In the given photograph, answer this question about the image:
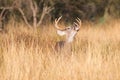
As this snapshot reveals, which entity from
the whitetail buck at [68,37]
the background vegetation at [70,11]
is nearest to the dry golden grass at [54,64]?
the whitetail buck at [68,37]

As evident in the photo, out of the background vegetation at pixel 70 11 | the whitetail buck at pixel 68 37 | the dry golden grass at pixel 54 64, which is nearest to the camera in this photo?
the dry golden grass at pixel 54 64

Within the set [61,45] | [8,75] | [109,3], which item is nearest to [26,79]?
[8,75]

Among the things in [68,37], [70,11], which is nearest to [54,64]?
[68,37]

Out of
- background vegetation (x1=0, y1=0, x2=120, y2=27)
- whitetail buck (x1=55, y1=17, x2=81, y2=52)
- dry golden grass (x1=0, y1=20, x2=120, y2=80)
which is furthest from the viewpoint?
background vegetation (x1=0, y1=0, x2=120, y2=27)

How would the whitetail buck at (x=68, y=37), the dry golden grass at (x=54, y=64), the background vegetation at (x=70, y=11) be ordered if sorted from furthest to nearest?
the background vegetation at (x=70, y=11) → the whitetail buck at (x=68, y=37) → the dry golden grass at (x=54, y=64)

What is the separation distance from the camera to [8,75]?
5027mm

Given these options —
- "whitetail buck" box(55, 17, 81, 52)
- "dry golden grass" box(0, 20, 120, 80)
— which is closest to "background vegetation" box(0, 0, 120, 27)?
"whitetail buck" box(55, 17, 81, 52)

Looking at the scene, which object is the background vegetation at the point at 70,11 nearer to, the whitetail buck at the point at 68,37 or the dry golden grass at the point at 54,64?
the whitetail buck at the point at 68,37

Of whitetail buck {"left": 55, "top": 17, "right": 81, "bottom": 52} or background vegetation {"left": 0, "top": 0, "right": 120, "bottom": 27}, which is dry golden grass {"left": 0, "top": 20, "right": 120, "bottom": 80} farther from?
background vegetation {"left": 0, "top": 0, "right": 120, "bottom": 27}

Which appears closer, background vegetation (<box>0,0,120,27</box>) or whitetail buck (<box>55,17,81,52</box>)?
whitetail buck (<box>55,17,81,52</box>)

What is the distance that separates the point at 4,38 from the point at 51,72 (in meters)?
2.18

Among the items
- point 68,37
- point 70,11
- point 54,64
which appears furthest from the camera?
point 70,11

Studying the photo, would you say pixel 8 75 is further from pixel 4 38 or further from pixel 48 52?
pixel 4 38

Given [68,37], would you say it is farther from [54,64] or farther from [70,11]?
[70,11]
